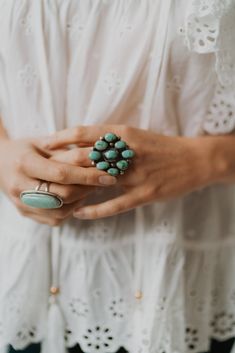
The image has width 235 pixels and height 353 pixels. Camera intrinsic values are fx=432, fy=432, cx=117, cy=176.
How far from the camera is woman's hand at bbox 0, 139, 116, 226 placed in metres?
0.53

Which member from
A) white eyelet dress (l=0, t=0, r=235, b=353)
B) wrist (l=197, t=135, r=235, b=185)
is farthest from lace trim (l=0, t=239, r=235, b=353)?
wrist (l=197, t=135, r=235, b=185)

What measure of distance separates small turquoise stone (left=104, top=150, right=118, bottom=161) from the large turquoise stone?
0.28 ft

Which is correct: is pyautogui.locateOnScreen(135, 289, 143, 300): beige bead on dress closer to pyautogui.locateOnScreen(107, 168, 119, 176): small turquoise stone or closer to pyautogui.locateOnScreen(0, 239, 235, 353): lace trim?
pyautogui.locateOnScreen(0, 239, 235, 353): lace trim

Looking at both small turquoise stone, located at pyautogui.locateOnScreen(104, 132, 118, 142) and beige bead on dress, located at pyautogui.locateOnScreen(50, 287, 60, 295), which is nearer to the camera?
small turquoise stone, located at pyautogui.locateOnScreen(104, 132, 118, 142)

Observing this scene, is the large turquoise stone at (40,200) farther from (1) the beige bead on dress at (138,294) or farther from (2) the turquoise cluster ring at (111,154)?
(1) the beige bead on dress at (138,294)

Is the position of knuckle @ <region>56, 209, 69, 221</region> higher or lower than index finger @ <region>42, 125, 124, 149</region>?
lower

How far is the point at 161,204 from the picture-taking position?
64 cm

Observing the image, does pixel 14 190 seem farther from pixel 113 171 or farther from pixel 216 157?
pixel 216 157

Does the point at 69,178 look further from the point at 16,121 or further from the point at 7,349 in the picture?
the point at 7,349

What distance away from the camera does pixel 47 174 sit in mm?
534

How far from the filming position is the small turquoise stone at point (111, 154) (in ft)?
1.69

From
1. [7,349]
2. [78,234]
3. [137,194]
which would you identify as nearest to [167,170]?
[137,194]

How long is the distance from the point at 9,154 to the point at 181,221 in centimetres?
27

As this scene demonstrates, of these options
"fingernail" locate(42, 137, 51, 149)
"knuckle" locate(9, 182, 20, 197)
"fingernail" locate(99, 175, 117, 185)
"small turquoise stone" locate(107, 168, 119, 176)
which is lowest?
"knuckle" locate(9, 182, 20, 197)
